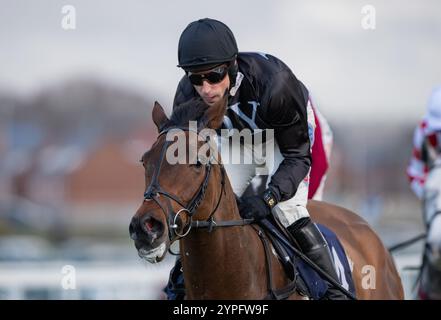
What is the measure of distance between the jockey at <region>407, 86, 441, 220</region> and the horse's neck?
2.96 meters

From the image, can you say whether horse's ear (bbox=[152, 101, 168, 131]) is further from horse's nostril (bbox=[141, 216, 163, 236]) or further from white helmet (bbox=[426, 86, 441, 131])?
white helmet (bbox=[426, 86, 441, 131])

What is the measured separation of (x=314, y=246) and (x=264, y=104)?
0.87 m

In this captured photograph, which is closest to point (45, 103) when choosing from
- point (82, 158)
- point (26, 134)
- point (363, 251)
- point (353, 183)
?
point (26, 134)

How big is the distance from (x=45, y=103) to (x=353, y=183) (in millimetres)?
17580

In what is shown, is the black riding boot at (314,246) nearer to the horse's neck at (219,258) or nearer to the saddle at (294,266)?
the saddle at (294,266)

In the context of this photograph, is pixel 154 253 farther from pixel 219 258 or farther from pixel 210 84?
pixel 210 84

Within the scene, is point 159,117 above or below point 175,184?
above

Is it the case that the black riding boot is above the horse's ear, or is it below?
below

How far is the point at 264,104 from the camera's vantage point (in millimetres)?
5027

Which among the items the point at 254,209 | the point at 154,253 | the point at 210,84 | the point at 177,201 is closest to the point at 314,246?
the point at 254,209

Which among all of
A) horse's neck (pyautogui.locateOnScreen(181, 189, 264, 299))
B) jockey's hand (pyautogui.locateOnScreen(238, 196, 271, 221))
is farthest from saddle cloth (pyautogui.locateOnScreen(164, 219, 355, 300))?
horse's neck (pyautogui.locateOnScreen(181, 189, 264, 299))

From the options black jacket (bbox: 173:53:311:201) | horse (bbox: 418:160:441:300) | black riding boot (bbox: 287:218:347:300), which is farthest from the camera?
horse (bbox: 418:160:441:300)

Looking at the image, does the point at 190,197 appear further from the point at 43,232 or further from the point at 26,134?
the point at 26,134

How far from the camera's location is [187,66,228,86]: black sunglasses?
15.7 ft
